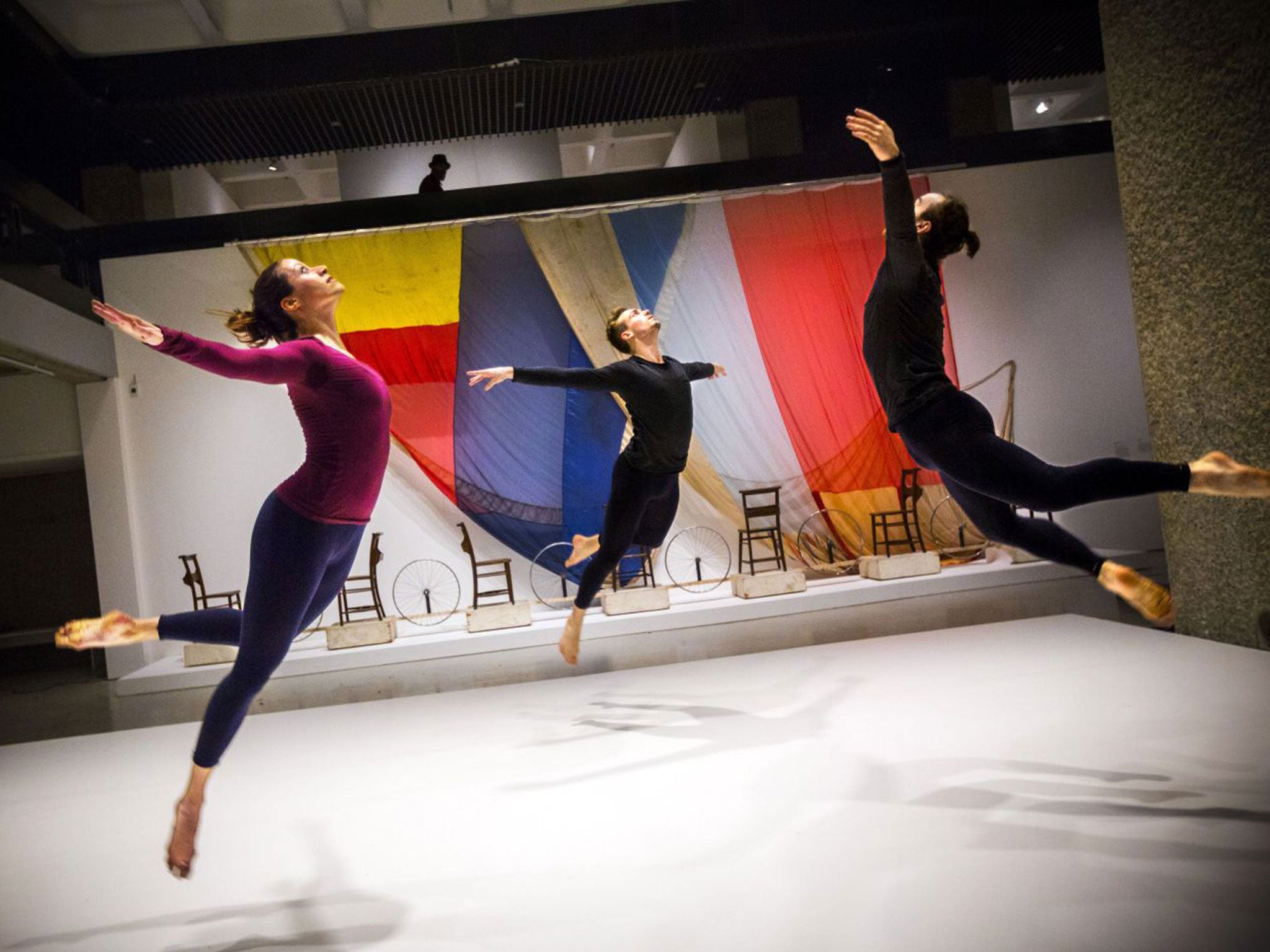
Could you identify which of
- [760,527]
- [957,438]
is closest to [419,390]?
[760,527]

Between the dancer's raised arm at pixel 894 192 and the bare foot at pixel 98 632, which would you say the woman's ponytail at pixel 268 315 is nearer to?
the bare foot at pixel 98 632

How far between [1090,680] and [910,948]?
1984mm

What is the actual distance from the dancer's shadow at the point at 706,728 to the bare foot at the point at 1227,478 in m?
1.33

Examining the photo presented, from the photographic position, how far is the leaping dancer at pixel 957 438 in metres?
2.20

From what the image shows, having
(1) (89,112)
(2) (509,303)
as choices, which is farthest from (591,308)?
(1) (89,112)

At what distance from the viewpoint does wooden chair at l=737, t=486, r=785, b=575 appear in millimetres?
7266

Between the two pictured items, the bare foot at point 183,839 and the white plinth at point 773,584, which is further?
the white plinth at point 773,584

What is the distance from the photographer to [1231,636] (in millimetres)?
3379

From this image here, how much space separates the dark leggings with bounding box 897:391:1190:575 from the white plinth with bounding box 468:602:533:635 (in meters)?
4.61

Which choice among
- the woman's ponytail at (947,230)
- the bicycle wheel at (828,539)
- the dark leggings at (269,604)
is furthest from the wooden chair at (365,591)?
the woman's ponytail at (947,230)

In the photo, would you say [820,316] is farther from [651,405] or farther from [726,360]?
[651,405]

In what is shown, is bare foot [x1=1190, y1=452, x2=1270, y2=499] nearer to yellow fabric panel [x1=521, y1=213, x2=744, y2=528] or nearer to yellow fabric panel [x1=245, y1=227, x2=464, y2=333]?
yellow fabric panel [x1=521, y1=213, x2=744, y2=528]

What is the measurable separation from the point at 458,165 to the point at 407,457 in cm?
241

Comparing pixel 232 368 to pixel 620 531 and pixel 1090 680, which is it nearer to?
pixel 620 531
